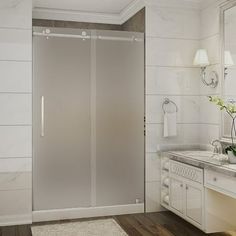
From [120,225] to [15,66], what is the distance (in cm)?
213

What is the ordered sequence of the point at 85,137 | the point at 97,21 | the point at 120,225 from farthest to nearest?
1. the point at 97,21
2. the point at 85,137
3. the point at 120,225

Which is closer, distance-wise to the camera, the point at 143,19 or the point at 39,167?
the point at 39,167

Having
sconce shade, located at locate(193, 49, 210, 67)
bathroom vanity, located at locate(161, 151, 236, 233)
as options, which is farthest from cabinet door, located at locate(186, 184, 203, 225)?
sconce shade, located at locate(193, 49, 210, 67)

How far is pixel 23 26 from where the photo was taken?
4.23 meters

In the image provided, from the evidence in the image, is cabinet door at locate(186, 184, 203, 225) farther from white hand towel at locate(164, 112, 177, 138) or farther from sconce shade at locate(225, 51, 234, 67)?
sconce shade at locate(225, 51, 234, 67)

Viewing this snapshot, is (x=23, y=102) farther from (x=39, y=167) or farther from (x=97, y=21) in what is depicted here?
(x=97, y=21)

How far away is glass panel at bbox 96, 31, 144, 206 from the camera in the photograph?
454cm

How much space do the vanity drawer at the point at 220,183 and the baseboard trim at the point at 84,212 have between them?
1281 millimetres

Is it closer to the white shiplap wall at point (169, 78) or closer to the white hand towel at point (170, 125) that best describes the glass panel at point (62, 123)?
the white shiplap wall at point (169, 78)

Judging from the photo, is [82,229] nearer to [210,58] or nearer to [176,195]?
[176,195]

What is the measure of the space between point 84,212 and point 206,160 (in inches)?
63.9

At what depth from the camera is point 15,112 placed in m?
4.21

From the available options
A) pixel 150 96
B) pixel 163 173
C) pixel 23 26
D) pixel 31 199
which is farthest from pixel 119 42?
pixel 31 199

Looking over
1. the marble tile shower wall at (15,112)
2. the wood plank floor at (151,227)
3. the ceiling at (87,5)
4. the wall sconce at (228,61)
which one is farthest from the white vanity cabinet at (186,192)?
the ceiling at (87,5)
